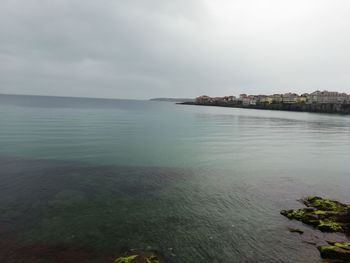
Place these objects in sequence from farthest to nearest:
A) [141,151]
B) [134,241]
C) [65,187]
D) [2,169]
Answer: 1. [141,151]
2. [2,169]
3. [65,187]
4. [134,241]

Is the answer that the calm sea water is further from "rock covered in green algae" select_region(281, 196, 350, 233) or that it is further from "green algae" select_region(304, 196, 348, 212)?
"green algae" select_region(304, 196, 348, 212)

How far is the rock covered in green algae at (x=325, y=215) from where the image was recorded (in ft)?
45.9

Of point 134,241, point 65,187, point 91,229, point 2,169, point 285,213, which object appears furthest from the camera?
point 2,169

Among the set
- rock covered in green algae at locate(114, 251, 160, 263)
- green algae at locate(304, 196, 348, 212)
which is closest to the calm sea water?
rock covered in green algae at locate(114, 251, 160, 263)

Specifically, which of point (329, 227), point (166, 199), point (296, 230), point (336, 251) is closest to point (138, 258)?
point (166, 199)

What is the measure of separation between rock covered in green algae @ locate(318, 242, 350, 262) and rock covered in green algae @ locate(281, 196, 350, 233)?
2276 mm

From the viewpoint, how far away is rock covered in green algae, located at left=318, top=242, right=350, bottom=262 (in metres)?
11.1

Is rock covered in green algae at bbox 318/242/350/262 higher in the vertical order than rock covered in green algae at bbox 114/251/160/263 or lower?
higher

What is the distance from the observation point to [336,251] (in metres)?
11.2

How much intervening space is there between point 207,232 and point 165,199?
4754 mm

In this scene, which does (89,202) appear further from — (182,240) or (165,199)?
(182,240)

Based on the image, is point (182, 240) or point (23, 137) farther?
point (23, 137)

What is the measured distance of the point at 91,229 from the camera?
42.9 feet

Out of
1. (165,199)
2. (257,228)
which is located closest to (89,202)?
(165,199)
